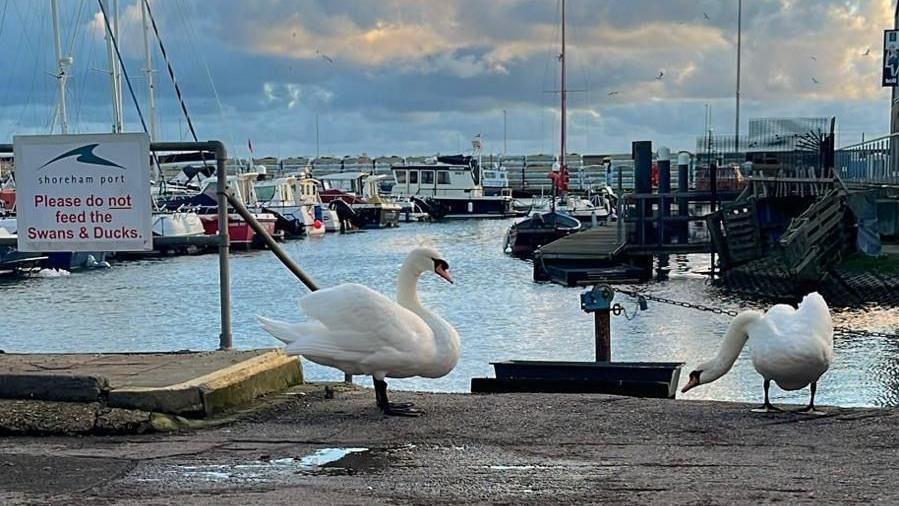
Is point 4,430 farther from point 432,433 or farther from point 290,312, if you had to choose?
point 290,312

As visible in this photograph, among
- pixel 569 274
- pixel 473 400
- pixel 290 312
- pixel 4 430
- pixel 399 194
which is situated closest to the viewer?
pixel 4 430

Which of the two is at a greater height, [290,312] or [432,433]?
[432,433]

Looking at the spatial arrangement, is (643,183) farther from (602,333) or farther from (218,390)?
(218,390)

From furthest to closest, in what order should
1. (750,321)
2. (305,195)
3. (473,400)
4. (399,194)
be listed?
(399,194) → (305,195) → (750,321) → (473,400)

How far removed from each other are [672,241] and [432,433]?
3375cm

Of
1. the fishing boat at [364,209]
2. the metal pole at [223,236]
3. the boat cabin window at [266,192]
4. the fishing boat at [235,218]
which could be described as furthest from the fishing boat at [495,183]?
the metal pole at [223,236]

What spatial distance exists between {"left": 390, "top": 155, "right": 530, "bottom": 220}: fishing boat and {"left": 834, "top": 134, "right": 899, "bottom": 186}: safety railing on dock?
6512 cm

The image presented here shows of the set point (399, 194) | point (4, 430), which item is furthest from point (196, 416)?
point (399, 194)

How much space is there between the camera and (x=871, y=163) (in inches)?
1435

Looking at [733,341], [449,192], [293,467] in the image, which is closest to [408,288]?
[733,341]

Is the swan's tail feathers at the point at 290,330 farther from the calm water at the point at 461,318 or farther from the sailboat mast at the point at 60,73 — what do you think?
the sailboat mast at the point at 60,73

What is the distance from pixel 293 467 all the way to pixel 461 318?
24923 millimetres

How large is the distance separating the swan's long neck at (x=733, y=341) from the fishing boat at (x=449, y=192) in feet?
305

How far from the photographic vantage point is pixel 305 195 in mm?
80250
